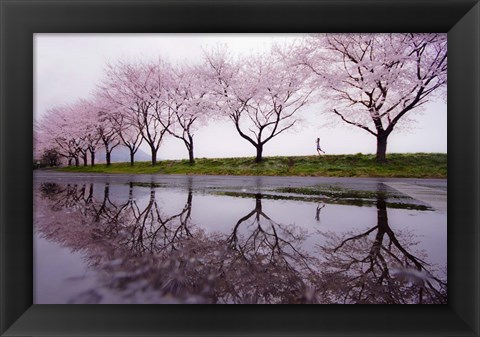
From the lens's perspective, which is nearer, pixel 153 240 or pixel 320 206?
pixel 153 240

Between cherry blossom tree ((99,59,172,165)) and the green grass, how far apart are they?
40.5 inches

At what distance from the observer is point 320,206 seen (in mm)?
3957

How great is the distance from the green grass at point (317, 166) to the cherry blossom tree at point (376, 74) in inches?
17.1

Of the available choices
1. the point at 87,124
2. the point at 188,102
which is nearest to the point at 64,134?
the point at 87,124

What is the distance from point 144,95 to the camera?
7.61 m

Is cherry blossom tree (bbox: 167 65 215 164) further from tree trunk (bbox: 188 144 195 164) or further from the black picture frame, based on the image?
the black picture frame

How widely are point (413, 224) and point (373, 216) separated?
0.47m

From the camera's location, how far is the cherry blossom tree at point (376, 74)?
563 centimetres

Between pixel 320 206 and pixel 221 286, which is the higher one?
pixel 320 206

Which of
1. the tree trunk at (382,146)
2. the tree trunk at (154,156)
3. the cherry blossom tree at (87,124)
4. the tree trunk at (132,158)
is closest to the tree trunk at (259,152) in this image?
the tree trunk at (382,146)

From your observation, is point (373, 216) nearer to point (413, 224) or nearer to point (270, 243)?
point (413, 224)

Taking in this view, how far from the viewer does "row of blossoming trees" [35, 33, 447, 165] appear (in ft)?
18.9
